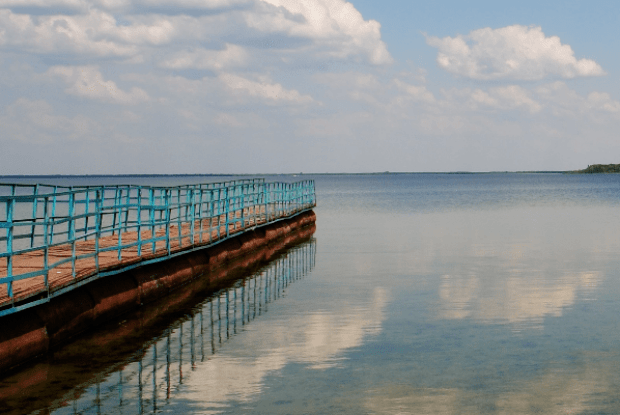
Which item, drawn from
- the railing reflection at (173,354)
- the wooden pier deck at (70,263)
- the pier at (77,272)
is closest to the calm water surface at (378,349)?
the railing reflection at (173,354)

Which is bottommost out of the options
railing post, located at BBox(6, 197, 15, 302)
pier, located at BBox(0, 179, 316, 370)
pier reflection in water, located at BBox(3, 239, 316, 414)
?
pier reflection in water, located at BBox(3, 239, 316, 414)

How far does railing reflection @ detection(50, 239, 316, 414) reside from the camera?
33.0ft

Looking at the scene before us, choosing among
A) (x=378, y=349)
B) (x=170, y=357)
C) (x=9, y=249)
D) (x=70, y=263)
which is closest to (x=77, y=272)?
(x=70, y=263)

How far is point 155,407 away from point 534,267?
55.2 feet

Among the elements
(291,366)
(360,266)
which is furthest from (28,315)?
(360,266)

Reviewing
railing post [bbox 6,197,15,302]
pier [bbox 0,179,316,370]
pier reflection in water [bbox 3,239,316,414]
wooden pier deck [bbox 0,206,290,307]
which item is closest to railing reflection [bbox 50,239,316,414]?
pier reflection in water [bbox 3,239,316,414]

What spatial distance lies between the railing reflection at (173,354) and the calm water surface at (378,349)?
0.10ft

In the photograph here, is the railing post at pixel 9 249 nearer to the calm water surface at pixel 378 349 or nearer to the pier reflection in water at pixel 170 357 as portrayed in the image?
the calm water surface at pixel 378 349

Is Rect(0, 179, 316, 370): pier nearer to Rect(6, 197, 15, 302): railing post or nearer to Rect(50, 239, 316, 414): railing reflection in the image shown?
Rect(6, 197, 15, 302): railing post

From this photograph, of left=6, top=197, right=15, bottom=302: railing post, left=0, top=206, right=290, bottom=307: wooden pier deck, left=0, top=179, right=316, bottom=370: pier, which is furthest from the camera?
left=0, top=206, right=290, bottom=307: wooden pier deck

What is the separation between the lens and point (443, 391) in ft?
33.6

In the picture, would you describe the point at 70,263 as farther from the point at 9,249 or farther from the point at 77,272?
the point at 9,249

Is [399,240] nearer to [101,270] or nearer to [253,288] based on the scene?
[253,288]

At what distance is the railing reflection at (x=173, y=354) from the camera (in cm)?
1006
